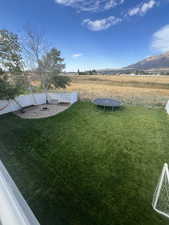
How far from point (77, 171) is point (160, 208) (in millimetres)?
1961

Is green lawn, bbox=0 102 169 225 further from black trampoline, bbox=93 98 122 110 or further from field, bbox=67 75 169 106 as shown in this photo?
field, bbox=67 75 169 106

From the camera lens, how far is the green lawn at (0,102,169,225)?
2283 millimetres

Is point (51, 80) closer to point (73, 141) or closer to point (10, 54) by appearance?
point (10, 54)

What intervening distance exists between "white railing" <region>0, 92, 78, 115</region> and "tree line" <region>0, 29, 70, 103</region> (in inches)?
25.6

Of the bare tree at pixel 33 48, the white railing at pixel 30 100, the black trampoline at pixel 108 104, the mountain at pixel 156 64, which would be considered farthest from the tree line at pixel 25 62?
the mountain at pixel 156 64

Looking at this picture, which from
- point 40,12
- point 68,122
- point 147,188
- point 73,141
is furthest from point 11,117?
point 40,12

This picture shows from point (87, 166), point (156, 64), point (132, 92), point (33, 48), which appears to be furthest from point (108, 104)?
point (156, 64)

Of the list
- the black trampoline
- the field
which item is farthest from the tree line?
the black trampoline

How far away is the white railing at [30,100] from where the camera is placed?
713 cm

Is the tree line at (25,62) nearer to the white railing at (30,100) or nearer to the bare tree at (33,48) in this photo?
the bare tree at (33,48)

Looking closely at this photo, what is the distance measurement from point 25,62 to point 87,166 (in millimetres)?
9214

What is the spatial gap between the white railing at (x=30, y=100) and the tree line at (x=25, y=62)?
0.65 m

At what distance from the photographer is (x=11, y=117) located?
665 centimetres

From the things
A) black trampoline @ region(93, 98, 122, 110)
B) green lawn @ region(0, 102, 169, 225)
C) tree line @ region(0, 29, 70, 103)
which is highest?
tree line @ region(0, 29, 70, 103)
